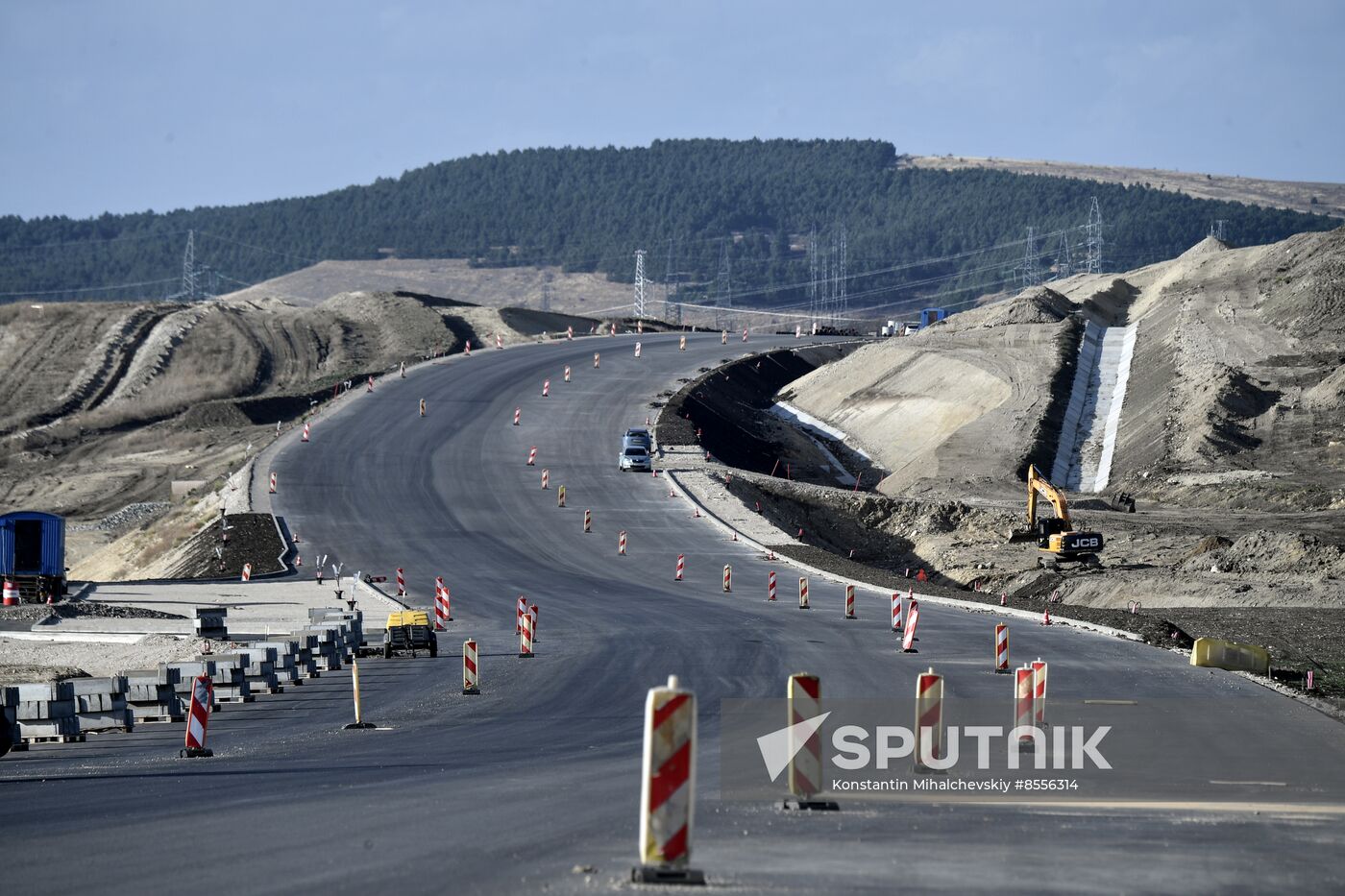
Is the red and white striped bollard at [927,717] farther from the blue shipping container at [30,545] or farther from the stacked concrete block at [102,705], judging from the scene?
the blue shipping container at [30,545]

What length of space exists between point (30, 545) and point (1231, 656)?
32.4 meters

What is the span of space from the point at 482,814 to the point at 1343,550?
35323mm

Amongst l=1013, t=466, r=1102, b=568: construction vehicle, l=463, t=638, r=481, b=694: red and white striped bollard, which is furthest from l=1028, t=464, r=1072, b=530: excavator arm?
l=463, t=638, r=481, b=694: red and white striped bollard

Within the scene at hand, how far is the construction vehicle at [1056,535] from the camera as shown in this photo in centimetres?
4656

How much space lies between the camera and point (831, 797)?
560 inches

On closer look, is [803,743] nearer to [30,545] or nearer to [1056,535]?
[1056,535]

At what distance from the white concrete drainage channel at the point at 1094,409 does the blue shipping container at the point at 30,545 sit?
40.5 m

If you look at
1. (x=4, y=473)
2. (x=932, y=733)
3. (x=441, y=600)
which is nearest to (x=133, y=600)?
(x=441, y=600)

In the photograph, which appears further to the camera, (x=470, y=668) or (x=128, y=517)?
(x=128, y=517)

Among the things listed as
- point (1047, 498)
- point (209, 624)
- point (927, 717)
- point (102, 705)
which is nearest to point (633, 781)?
point (927, 717)

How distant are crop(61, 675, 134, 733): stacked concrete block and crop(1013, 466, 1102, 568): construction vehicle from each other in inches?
1262

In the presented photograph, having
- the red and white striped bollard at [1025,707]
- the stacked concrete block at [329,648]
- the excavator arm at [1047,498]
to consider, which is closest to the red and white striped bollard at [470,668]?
the stacked concrete block at [329,648]

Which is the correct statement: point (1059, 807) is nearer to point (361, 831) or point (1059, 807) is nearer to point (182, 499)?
point (361, 831)

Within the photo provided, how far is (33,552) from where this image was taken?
4362 centimetres
